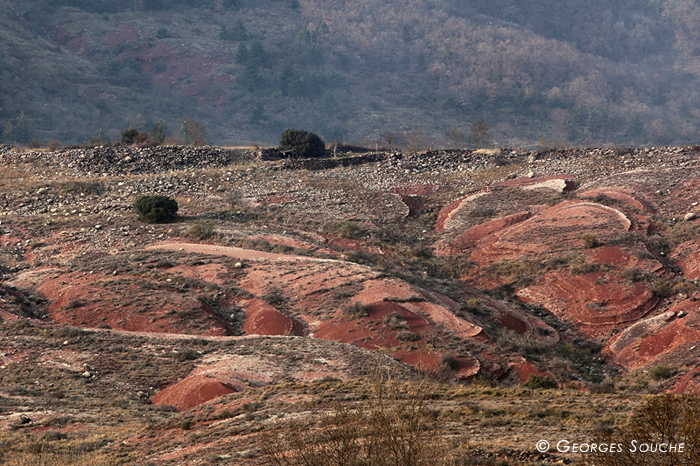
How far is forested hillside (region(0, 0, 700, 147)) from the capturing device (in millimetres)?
112625

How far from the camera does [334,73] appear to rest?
138 m

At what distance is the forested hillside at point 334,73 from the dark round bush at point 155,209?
69.2 metres

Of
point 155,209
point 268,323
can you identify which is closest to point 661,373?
point 268,323

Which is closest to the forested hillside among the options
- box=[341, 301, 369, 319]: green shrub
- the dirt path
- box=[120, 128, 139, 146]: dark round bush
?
box=[120, 128, 139, 146]: dark round bush

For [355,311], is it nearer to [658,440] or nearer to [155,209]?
[658,440]

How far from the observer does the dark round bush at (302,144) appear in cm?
5581

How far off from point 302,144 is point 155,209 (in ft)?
73.2

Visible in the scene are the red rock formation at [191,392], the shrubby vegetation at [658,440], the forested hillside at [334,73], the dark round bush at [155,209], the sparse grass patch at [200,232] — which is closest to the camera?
the shrubby vegetation at [658,440]

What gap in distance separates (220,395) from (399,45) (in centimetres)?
14588

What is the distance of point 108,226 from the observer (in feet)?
117

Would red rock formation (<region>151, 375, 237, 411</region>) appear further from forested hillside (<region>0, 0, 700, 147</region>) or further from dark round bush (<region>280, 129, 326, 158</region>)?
forested hillside (<region>0, 0, 700, 147</region>)

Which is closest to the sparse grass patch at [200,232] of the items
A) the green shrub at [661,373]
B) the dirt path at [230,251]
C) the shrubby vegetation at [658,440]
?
the dirt path at [230,251]

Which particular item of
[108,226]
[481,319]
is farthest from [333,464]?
[108,226]

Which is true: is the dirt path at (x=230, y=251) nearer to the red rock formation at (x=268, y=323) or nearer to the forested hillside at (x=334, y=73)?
the red rock formation at (x=268, y=323)
